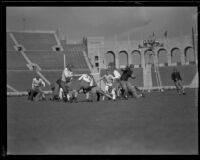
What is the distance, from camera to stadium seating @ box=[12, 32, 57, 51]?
32028 millimetres

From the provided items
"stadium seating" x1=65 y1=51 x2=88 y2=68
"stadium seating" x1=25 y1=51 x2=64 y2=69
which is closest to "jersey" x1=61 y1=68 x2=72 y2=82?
"stadium seating" x1=25 y1=51 x2=64 y2=69

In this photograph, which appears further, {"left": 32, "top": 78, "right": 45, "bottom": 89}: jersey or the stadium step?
the stadium step

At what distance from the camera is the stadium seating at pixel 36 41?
32028mm

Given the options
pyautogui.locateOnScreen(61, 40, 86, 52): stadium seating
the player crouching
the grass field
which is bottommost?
the grass field

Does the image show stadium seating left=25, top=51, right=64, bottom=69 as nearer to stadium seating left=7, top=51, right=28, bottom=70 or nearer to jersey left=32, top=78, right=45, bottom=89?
stadium seating left=7, top=51, right=28, bottom=70

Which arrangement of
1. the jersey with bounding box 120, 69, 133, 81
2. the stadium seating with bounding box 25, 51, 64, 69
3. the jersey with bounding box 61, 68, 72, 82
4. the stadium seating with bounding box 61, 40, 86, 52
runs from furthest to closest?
the stadium seating with bounding box 61, 40, 86, 52 < the stadium seating with bounding box 25, 51, 64, 69 < the jersey with bounding box 120, 69, 133, 81 < the jersey with bounding box 61, 68, 72, 82

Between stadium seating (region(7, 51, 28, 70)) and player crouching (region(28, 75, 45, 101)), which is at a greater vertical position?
stadium seating (region(7, 51, 28, 70))

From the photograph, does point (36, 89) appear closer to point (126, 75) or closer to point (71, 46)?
point (126, 75)

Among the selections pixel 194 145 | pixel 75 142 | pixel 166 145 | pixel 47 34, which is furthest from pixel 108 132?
pixel 47 34

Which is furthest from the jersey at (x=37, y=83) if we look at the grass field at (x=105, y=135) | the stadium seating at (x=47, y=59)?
the stadium seating at (x=47, y=59)

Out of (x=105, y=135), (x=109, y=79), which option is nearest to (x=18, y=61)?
(x=109, y=79)

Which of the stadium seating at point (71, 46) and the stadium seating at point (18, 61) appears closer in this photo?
the stadium seating at point (18, 61)

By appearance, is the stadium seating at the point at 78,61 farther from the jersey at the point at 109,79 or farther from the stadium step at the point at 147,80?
the jersey at the point at 109,79

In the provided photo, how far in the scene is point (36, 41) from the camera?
33.1 m
